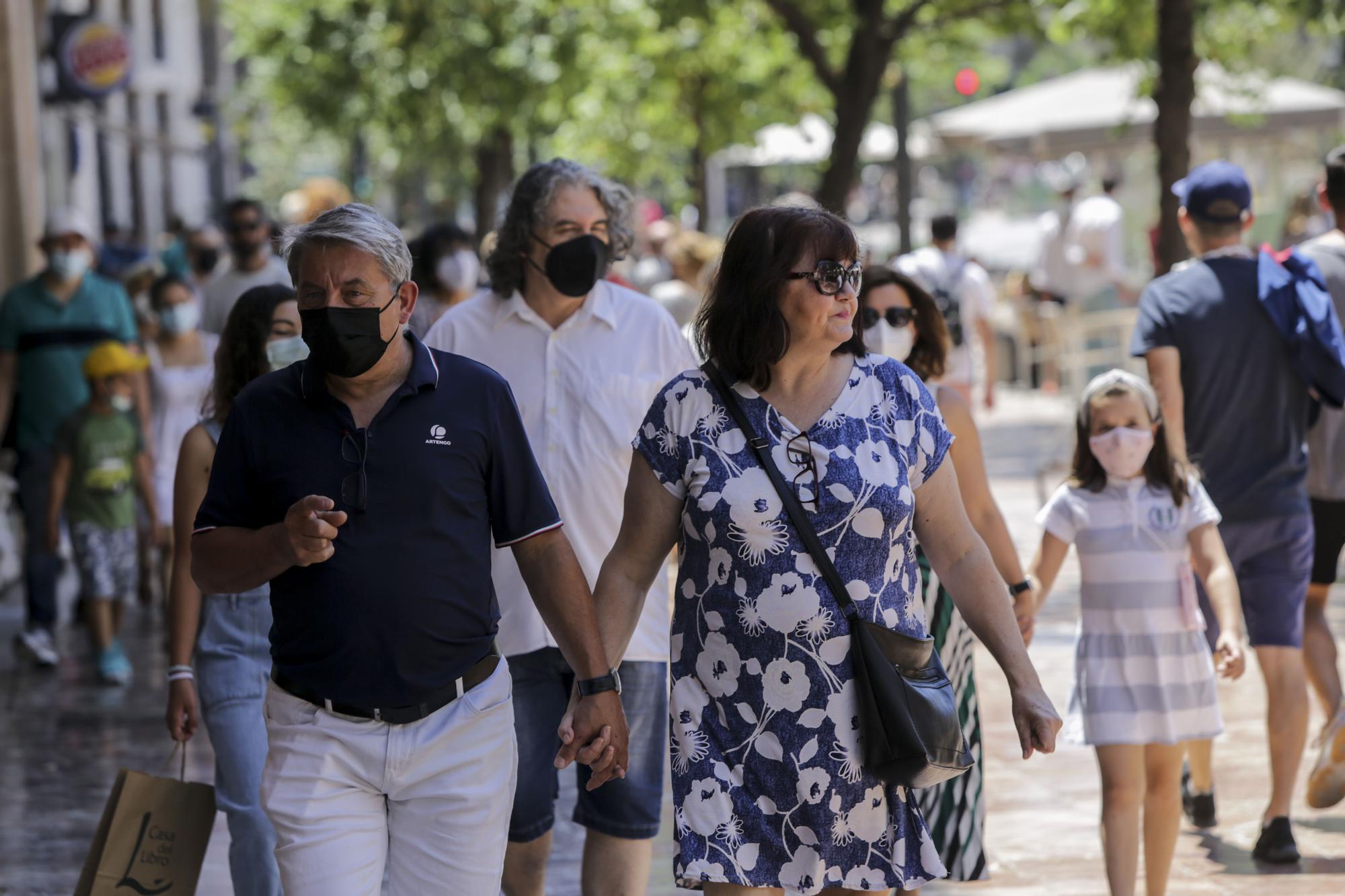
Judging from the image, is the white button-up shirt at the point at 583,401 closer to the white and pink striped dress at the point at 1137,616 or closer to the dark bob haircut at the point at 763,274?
the dark bob haircut at the point at 763,274

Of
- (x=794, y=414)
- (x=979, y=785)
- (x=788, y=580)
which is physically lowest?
(x=979, y=785)

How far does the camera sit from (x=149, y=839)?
477cm

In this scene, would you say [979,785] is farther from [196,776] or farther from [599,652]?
[196,776]

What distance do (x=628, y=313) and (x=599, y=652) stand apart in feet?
4.75

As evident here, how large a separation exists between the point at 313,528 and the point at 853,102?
476 inches

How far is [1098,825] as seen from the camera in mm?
6848

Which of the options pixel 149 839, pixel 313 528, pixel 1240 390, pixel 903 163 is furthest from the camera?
pixel 903 163

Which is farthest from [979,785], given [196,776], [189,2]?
[189,2]

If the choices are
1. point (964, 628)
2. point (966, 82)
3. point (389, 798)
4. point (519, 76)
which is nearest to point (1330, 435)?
point (964, 628)

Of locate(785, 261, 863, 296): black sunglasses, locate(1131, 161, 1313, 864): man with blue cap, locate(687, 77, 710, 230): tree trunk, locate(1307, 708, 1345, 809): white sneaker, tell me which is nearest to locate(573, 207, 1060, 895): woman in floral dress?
locate(785, 261, 863, 296): black sunglasses

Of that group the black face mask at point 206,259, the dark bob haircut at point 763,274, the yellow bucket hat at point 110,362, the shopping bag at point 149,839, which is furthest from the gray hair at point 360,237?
the black face mask at point 206,259

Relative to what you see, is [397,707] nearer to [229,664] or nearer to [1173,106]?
[229,664]

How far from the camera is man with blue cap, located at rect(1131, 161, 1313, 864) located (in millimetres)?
6488

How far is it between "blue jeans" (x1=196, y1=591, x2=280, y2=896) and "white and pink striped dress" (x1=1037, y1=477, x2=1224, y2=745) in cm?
229
